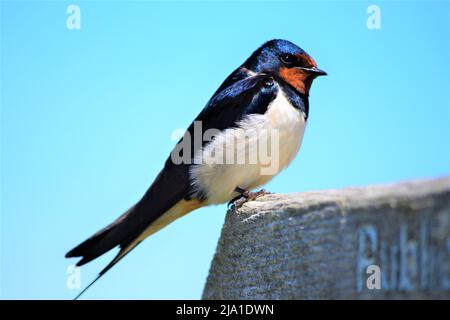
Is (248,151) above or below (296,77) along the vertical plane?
below

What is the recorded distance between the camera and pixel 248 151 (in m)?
3.11

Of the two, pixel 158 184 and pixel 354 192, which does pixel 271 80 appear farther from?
pixel 354 192

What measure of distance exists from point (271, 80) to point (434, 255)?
5.76ft

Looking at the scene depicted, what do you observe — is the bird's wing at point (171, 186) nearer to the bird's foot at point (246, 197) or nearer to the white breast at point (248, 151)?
the white breast at point (248, 151)

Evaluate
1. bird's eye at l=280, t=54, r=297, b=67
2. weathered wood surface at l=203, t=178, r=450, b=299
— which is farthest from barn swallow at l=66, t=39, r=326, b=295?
weathered wood surface at l=203, t=178, r=450, b=299

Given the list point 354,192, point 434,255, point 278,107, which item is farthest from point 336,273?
point 278,107

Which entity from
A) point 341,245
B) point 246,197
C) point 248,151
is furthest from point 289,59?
point 341,245

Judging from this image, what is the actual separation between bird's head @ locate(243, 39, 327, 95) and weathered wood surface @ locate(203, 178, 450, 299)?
0.96 meters

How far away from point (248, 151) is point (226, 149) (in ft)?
0.34

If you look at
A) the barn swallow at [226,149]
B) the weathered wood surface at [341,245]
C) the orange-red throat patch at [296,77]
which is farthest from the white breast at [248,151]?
the weathered wood surface at [341,245]

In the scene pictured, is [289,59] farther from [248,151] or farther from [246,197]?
[246,197]

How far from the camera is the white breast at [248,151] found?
3.11 meters

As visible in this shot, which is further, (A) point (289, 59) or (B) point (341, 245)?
(A) point (289, 59)
